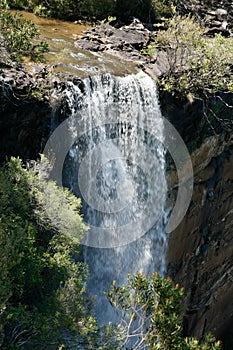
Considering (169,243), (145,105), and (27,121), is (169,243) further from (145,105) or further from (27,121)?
(27,121)

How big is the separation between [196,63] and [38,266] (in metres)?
6.86

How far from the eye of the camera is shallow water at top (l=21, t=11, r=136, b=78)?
10.4 metres

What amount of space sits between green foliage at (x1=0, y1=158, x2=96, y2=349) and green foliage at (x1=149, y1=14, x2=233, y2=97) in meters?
4.45

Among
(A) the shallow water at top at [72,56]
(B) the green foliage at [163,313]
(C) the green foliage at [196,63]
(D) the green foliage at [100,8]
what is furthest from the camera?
(D) the green foliage at [100,8]

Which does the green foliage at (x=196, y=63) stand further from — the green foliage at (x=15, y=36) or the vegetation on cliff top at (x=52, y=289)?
the vegetation on cliff top at (x=52, y=289)

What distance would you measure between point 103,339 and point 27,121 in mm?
4460

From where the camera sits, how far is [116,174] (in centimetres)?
1050

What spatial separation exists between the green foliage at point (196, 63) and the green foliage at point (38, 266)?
14.6ft

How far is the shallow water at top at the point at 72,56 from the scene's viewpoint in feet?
34.1

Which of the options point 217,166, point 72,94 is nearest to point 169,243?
point 217,166

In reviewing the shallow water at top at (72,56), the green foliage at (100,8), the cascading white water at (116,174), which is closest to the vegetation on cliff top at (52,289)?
the cascading white water at (116,174)

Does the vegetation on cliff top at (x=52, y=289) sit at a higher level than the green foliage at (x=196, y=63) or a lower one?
lower

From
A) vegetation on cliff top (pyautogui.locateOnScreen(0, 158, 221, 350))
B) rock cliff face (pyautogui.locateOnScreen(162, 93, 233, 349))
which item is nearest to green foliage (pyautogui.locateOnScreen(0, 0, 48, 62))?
vegetation on cliff top (pyautogui.locateOnScreen(0, 158, 221, 350))

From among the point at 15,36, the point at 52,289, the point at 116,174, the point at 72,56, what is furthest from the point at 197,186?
the point at 52,289
